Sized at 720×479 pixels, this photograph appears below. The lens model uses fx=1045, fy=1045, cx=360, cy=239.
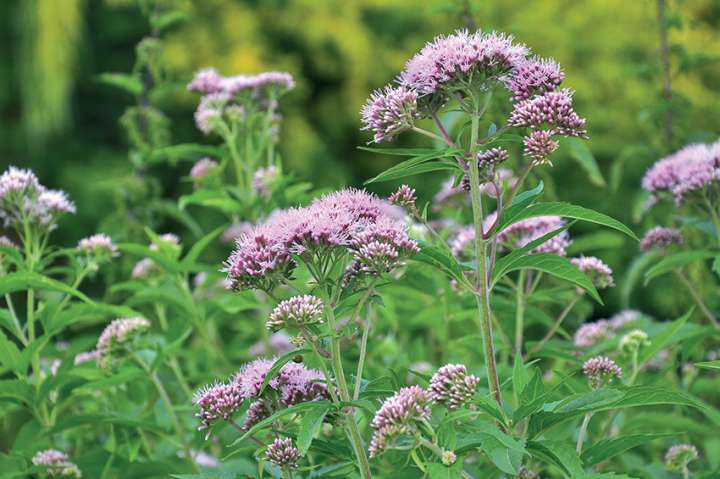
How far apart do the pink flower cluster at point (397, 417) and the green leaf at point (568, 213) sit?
0.42 meters

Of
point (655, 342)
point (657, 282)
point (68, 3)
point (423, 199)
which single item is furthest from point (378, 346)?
point (68, 3)

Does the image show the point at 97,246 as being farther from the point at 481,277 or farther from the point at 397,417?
the point at 397,417

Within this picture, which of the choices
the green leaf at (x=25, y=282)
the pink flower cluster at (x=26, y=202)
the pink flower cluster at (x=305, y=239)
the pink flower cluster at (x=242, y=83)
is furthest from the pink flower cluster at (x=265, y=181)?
the pink flower cluster at (x=305, y=239)

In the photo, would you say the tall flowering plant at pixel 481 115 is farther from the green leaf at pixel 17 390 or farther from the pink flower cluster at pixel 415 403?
the green leaf at pixel 17 390

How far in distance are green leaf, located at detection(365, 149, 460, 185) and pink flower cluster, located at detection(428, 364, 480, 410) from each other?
392 millimetres

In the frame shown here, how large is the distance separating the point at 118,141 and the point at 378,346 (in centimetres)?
955

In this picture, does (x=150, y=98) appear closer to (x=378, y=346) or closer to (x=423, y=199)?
(x=378, y=346)

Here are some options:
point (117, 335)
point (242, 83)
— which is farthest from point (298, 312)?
point (242, 83)

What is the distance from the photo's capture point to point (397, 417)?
74.8 inches

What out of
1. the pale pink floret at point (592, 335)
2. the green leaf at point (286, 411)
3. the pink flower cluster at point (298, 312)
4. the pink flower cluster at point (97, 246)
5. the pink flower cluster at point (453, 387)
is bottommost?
the green leaf at point (286, 411)

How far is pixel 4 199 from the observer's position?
3.12 meters

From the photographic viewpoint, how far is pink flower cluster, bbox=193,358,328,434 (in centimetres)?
215

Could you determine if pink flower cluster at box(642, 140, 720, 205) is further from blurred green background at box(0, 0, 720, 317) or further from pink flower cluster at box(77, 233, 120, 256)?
blurred green background at box(0, 0, 720, 317)

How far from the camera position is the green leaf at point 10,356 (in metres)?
2.88
